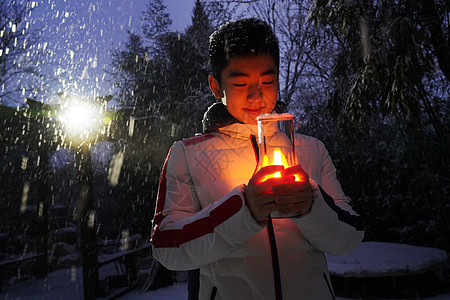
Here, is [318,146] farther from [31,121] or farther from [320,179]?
[31,121]

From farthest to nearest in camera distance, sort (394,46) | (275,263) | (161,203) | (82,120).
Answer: (82,120) < (394,46) < (161,203) < (275,263)

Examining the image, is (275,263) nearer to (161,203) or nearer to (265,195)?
(265,195)

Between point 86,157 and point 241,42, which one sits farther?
point 86,157

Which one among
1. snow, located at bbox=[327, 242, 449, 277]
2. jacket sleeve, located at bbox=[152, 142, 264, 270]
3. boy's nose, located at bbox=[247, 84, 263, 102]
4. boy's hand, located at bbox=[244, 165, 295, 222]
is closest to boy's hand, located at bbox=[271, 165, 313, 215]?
boy's hand, located at bbox=[244, 165, 295, 222]

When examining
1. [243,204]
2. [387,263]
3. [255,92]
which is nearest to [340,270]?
[387,263]

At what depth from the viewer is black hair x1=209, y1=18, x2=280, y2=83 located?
1.48 meters

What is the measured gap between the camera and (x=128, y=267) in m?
7.79

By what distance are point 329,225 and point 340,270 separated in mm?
4813

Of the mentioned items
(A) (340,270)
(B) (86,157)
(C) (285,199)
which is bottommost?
(A) (340,270)

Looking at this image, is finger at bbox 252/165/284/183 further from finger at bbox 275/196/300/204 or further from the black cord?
the black cord

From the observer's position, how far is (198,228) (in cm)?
115

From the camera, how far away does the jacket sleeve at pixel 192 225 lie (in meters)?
1.08

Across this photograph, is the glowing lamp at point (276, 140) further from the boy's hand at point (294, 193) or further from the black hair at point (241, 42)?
the black hair at point (241, 42)

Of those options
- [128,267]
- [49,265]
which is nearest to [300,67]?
[128,267]
